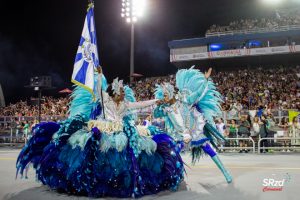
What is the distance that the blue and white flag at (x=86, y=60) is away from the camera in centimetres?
523

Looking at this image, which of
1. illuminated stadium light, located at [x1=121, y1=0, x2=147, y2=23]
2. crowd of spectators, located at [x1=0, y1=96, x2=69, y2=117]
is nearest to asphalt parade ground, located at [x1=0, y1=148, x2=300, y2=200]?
crowd of spectators, located at [x1=0, y1=96, x2=69, y2=117]

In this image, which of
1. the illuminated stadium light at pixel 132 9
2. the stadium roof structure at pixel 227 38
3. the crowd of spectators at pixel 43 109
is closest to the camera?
the illuminated stadium light at pixel 132 9

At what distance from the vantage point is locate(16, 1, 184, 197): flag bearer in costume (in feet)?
15.4

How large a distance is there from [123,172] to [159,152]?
2.24 feet

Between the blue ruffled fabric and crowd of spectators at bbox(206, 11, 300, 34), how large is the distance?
28.9m

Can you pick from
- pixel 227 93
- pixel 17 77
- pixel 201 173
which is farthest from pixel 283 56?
pixel 201 173

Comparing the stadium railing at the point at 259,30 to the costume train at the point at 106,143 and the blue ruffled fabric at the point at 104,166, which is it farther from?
the blue ruffled fabric at the point at 104,166

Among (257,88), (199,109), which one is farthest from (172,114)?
(257,88)

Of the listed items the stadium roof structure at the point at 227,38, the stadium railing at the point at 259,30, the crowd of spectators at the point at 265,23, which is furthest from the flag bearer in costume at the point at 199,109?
the crowd of spectators at the point at 265,23

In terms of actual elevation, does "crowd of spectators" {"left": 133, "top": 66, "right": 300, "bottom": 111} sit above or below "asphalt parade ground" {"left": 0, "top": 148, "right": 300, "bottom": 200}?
above

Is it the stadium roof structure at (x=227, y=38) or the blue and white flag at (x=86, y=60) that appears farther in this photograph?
the stadium roof structure at (x=227, y=38)

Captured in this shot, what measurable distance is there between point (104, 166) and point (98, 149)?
25 centimetres

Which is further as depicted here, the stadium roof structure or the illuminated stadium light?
the stadium roof structure

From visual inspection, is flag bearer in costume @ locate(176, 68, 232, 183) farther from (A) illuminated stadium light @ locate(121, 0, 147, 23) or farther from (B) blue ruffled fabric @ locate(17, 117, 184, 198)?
(A) illuminated stadium light @ locate(121, 0, 147, 23)
